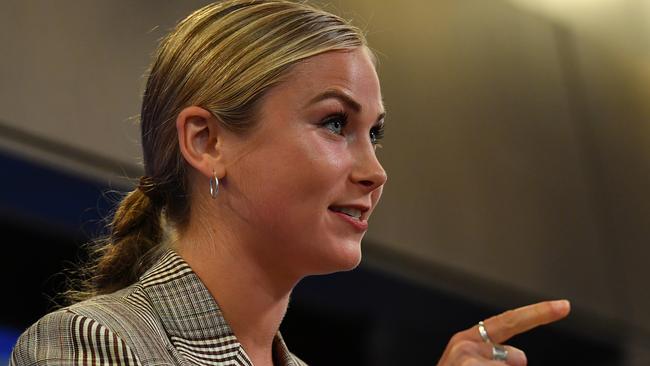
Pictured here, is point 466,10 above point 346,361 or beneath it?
above

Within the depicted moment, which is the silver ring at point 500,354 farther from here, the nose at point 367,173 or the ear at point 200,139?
the ear at point 200,139

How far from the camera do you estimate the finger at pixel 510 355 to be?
1257mm

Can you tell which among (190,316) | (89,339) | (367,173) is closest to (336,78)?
(367,173)

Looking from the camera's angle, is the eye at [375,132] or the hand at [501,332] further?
the eye at [375,132]

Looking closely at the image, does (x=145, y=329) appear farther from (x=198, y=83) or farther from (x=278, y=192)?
(x=198, y=83)

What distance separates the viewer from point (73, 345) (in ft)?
4.04

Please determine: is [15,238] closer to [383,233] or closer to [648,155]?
[383,233]

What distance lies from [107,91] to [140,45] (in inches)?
7.7

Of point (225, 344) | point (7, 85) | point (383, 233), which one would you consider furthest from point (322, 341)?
point (225, 344)

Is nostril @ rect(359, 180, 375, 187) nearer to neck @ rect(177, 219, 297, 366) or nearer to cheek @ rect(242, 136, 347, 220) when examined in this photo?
cheek @ rect(242, 136, 347, 220)

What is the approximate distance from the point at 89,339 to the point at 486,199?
261 centimetres

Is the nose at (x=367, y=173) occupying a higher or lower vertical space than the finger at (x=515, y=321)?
higher

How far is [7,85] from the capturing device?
8.05 feet

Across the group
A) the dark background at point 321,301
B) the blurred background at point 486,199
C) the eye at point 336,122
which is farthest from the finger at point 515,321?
the blurred background at point 486,199
